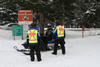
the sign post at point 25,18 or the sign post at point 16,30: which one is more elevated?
the sign post at point 25,18

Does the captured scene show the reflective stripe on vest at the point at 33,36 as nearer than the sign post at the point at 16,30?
Yes

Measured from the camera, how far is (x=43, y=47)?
10.3 m

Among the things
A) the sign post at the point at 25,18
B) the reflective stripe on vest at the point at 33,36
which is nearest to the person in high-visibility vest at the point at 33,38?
the reflective stripe on vest at the point at 33,36

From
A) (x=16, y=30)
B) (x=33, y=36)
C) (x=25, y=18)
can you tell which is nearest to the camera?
(x=33, y=36)

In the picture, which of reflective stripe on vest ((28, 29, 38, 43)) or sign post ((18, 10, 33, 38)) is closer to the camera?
reflective stripe on vest ((28, 29, 38, 43))

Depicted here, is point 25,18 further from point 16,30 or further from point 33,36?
point 33,36

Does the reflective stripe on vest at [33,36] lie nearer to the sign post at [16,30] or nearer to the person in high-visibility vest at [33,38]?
the person in high-visibility vest at [33,38]

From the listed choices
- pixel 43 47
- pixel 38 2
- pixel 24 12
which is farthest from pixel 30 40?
pixel 24 12

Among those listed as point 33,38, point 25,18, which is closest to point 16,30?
point 25,18

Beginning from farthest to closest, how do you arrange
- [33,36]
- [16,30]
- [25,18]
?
[25,18]
[16,30]
[33,36]

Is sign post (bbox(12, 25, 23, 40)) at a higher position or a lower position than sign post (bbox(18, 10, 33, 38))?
lower

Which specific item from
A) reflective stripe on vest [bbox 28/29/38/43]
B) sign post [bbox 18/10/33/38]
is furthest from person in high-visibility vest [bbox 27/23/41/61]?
sign post [bbox 18/10/33/38]

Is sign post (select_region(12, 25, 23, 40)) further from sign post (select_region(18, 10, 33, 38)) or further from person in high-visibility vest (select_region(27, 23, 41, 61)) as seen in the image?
person in high-visibility vest (select_region(27, 23, 41, 61))

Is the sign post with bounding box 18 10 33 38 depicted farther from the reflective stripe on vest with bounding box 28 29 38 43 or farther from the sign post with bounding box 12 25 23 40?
the reflective stripe on vest with bounding box 28 29 38 43
